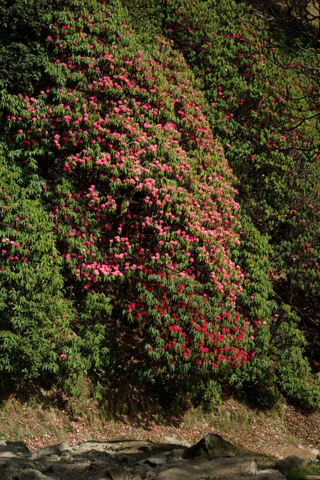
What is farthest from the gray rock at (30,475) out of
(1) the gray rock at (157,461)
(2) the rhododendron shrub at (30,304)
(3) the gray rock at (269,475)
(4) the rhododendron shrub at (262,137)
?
(4) the rhododendron shrub at (262,137)

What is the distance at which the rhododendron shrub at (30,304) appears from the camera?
29.8ft

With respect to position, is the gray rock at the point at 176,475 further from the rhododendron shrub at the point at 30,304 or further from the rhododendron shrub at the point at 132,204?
the rhododendron shrub at the point at 132,204

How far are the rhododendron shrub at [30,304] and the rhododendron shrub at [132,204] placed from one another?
729 millimetres

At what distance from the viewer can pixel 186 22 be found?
15.9 m

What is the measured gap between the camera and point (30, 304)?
9.21m

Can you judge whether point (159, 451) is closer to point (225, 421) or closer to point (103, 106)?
point (225, 421)

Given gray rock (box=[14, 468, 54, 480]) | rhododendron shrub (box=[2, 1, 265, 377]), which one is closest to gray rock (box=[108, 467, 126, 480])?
gray rock (box=[14, 468, 54, 480])

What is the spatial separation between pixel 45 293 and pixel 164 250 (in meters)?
2.72

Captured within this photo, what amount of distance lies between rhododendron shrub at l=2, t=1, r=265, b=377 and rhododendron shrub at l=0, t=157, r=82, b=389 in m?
0.73

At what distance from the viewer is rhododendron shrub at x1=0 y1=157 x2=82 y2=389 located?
9.09 meters

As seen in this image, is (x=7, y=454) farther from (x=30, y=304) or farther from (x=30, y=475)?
(x=30, y=304)

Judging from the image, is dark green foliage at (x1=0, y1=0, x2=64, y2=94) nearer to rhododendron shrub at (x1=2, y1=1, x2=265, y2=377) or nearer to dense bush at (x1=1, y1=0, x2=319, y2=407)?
dense bush at (x1=1, y1=0, x2=319, y2=407)

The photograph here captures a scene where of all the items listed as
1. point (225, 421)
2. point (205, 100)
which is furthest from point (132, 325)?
point (205, 100)

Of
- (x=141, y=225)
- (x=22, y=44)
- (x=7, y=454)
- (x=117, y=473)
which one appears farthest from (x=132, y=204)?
(x=117, y=473)
